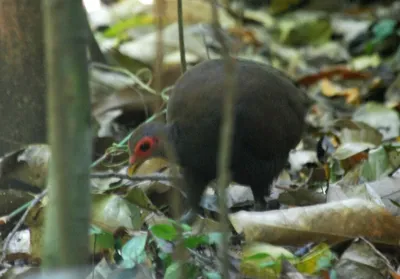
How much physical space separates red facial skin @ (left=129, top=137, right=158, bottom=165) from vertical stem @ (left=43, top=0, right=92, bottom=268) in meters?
2.09

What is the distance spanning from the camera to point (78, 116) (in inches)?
56.8

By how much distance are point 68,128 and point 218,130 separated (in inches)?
78.3

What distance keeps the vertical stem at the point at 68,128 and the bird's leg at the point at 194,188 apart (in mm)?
2161

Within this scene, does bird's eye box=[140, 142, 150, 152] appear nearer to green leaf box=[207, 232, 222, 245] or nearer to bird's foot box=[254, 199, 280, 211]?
bird's foot box=[254, 199, 280, 211]

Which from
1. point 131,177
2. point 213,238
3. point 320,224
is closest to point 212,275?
point 213,238

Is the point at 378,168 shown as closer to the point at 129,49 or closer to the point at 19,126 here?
the point at 19,126

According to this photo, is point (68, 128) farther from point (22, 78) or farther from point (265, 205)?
point (22, 78)

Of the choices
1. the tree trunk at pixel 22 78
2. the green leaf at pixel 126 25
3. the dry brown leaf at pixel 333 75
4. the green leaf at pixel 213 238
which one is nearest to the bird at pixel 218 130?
the tree trunk at pixel 22 78

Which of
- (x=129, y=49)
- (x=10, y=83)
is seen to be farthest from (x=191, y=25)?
(x=10, y=83)

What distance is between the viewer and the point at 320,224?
9.52 feet

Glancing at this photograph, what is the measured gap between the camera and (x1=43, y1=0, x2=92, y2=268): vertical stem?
140cm

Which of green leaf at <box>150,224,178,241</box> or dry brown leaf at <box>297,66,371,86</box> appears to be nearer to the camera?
green leaf at <box>150,224,178,241</box>

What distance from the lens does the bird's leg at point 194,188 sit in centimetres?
364

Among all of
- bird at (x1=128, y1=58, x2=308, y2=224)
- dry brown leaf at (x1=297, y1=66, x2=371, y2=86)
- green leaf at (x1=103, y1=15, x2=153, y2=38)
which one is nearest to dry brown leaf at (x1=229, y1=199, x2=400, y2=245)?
bird at (x1=128, y1=58, x2=308, y2=224)
